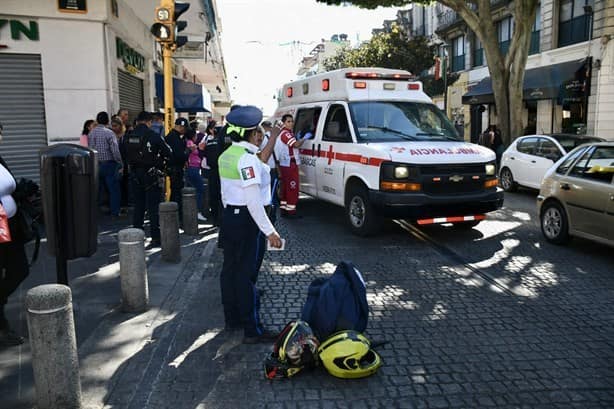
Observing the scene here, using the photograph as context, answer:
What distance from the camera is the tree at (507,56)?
1653cm

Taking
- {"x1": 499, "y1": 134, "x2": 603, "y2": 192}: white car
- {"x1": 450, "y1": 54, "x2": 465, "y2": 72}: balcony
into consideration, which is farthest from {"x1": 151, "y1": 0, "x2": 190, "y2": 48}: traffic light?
{"x1": 450, "y1": 54, "x2": 465, "y2": 72}: balcony

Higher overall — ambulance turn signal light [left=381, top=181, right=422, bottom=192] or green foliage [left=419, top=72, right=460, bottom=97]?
green foliage [left=419, top=72, right=460, bottom=97]

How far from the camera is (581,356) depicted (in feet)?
14.3

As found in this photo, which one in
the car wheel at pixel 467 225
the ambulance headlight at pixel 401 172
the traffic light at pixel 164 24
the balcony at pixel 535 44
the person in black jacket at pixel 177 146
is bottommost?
the car wheel at pixel 467 225

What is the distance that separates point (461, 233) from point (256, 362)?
551 cm

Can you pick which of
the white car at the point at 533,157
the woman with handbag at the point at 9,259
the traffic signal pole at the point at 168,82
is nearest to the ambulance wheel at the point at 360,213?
the traffic signal pole at the point at 168,82

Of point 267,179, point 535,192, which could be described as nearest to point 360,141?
point 267,179

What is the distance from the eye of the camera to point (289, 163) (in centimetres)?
995

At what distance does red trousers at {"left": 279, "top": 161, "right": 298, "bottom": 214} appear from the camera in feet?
32.7

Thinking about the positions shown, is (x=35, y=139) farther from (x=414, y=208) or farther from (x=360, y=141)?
(x=414, y=208)

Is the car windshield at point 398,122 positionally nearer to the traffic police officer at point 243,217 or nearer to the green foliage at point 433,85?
the traffic police officer at point 243,217

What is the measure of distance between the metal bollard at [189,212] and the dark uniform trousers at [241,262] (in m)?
4.13

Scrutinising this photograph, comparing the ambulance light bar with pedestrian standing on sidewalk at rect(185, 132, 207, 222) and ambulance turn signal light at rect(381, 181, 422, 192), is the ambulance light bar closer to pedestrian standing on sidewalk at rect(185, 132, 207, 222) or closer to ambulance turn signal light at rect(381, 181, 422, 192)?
ambulance turn signal light at rect(381, 181, 422, 192)

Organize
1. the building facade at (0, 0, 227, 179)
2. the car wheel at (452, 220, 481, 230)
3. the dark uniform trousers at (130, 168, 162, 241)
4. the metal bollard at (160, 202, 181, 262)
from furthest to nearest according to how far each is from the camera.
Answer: the building facade at (0, 0, 227, 179) < the car wheel at (452, 220, 481, 230) < the dark uniform trousers at (130, 168, 162, 241) < the metal bollard at (160, 202, 181, 262)
